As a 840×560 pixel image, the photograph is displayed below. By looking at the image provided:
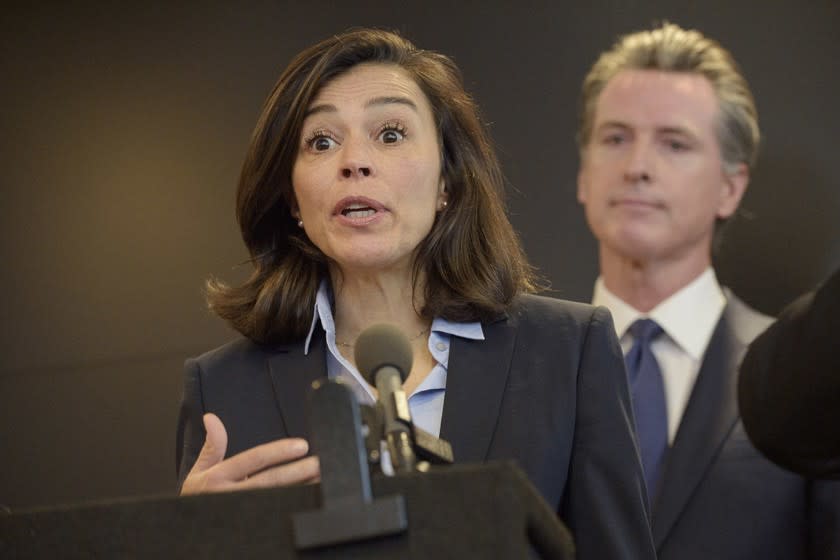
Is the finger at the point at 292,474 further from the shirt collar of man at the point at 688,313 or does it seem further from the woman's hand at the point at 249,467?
the shirt collar of man at the point at 688,313

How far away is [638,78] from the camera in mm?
Result: 3705

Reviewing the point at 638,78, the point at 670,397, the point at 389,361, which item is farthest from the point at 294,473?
the point at 638,78

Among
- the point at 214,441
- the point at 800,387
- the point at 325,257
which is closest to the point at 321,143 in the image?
the point at 325,257

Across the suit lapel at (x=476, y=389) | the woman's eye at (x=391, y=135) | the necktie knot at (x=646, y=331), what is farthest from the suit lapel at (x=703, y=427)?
the woman's eye at (x=391, y=135)

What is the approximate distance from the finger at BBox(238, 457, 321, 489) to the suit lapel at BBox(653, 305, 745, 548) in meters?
1.67

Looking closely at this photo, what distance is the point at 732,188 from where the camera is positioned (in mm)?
3648

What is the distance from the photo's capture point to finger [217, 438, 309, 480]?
174 centimetres

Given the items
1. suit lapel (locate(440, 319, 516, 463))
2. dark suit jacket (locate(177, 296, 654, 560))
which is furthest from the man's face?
suit lapel (locate(440, 319, 516, 463))

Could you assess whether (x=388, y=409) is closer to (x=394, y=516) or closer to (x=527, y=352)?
(x=394, y=516)

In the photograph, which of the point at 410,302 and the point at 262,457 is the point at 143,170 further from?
the point at 262,457

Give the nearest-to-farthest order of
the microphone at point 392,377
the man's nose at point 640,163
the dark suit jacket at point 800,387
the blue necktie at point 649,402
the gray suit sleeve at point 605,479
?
the dark suit jacket at point 800,387, the microphone at point 392,377, the gray suit sleeve at point 605,479, the blue necktie at point 649,402, the man's nose at point 640,163

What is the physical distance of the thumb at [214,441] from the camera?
6.55 ft

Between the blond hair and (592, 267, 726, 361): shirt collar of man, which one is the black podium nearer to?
(592, 267, 726, 361): shirt collar of man

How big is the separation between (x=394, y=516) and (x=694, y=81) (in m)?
2.63
